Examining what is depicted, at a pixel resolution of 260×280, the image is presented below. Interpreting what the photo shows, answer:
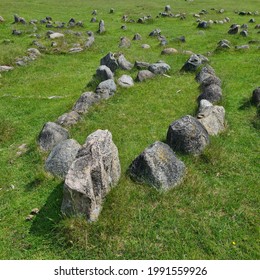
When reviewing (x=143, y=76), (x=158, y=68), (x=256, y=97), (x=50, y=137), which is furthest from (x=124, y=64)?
(x=50, y=137)

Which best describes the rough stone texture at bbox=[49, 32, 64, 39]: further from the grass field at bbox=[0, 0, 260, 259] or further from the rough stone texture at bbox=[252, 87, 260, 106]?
the rough stone texture at bbox=[252, 87, 260, 106]

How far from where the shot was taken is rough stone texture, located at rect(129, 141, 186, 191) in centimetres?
804

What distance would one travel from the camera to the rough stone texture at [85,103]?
1305 cm

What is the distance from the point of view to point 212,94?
12.9 meters

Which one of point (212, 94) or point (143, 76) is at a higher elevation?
point (212, 94)

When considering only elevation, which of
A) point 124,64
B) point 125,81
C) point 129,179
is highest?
point 129,179

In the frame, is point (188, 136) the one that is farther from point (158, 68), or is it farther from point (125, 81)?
point (158, 68)

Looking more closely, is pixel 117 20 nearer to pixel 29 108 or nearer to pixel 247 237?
pixel 29 108

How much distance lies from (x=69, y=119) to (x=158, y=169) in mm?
5203

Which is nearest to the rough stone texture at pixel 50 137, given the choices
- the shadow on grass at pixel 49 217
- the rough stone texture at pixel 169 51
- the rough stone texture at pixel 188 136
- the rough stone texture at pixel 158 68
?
the shadow on grass at pixel 49 217

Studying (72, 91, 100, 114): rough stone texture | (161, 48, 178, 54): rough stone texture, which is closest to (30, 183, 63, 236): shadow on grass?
(72, 91, 100, 114): rough stone texture

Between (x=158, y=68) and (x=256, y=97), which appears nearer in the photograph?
(x=256, y=97)

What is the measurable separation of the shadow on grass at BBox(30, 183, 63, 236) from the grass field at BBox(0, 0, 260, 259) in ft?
0.10
